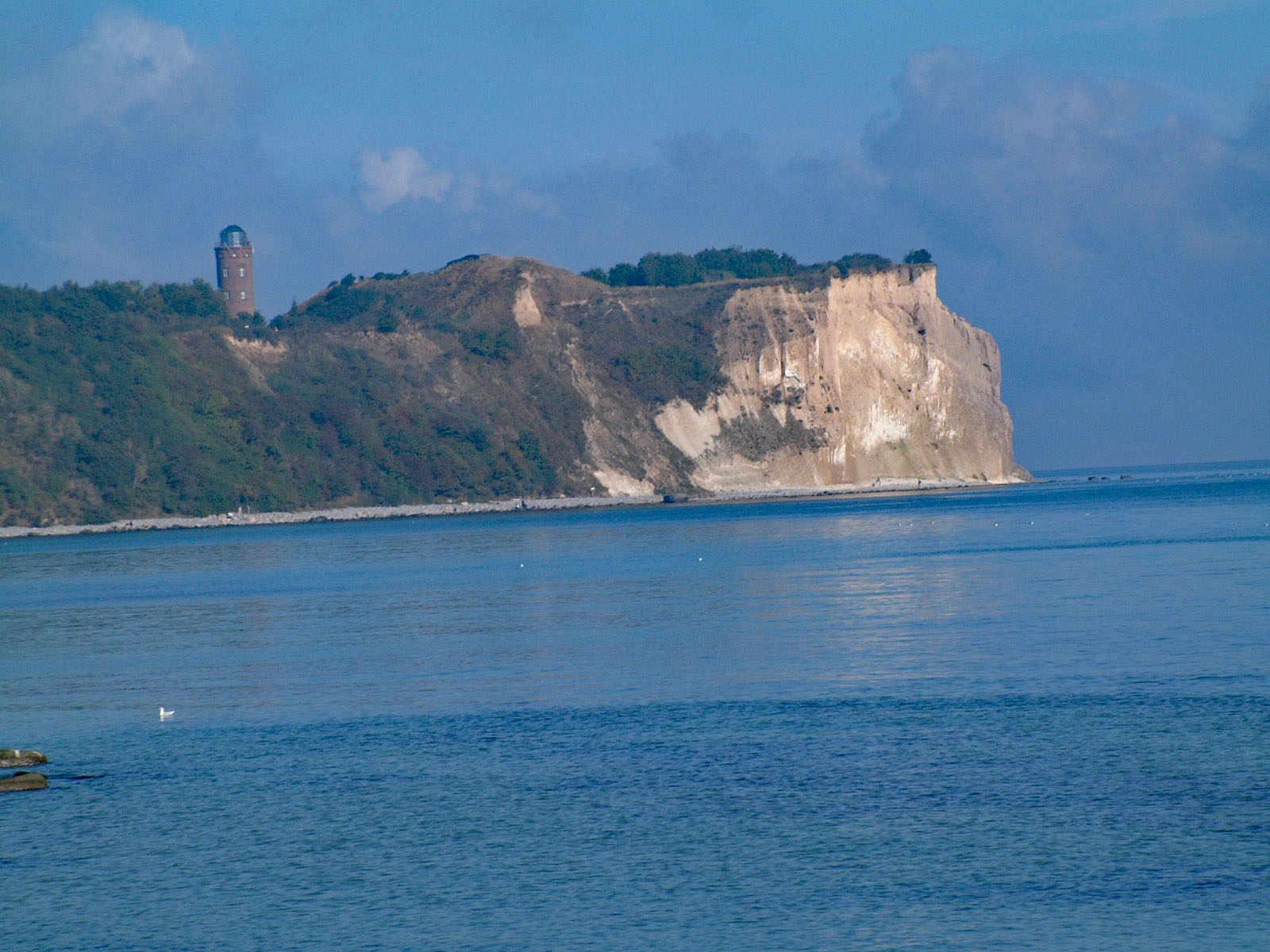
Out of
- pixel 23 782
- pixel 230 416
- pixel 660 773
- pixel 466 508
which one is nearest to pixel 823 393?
pixel 466 508

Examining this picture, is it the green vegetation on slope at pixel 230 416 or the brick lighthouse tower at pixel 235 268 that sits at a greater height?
the brick lighthouse tower at pixel 235 268

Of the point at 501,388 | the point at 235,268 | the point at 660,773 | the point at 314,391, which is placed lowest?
the point at 660,773

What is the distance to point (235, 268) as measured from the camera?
406ft

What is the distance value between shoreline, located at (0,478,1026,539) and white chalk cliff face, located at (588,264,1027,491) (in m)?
1.54

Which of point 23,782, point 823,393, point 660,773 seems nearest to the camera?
point 660,773

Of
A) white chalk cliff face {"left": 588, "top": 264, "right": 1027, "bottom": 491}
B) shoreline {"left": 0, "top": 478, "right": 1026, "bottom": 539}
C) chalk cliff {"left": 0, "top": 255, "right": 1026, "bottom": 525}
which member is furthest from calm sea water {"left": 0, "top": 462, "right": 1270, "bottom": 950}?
white chalk cliff face {"left": 588, "top": 264, "right": 1027, "bottom": 491}

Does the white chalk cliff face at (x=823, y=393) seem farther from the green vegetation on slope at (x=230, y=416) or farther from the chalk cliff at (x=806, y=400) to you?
the green vegetation on slope at (x=230, y=416)

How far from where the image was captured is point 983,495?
104 m

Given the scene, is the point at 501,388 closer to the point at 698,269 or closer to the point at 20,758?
the point at 698,269

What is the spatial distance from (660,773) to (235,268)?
11558cm

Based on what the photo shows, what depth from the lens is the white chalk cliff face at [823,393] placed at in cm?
11062

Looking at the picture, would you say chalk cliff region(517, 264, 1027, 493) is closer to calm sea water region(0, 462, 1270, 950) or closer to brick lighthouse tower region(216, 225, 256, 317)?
brick lighthouse tower region(216, 225, 256, 317)

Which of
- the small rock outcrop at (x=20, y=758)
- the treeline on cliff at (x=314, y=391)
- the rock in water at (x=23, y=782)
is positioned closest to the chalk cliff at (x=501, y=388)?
the treeline on cliff at (x=314, y=391)

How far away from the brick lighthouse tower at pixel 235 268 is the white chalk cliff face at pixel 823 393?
35.5 meters
